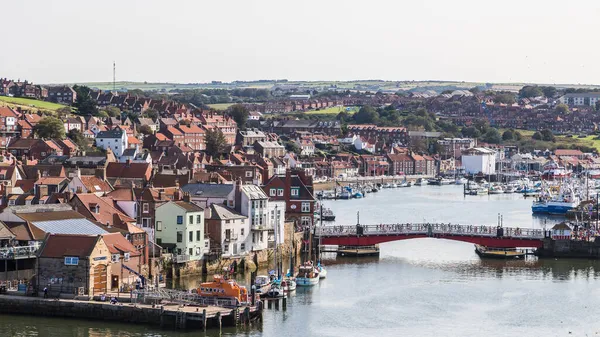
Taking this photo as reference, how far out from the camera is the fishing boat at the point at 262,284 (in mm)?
42125

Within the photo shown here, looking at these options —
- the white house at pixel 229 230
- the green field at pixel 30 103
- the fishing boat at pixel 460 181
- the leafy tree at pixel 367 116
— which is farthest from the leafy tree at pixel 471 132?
the white house at pixel 229 230

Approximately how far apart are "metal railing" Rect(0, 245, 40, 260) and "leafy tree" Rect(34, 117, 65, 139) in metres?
56.2

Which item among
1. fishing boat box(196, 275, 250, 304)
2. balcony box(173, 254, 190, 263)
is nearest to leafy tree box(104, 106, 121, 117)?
balcony box(173, 254, 190, 263)

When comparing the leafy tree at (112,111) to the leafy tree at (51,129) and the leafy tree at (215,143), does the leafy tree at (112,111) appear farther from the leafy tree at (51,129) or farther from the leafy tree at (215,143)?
the leafy tree at (51,129)

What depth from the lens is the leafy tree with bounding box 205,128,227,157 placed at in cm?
11006

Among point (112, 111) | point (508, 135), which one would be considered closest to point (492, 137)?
point (508, 135)

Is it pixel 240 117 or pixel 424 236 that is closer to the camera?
pixel 424 236

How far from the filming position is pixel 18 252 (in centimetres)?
4059

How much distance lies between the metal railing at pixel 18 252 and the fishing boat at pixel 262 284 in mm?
7273

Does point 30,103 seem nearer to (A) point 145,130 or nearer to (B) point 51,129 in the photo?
(A) point 145,130

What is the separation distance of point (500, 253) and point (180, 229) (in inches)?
639

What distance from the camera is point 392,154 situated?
147875 millimetres

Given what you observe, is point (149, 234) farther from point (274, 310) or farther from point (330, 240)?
point (330, 240)

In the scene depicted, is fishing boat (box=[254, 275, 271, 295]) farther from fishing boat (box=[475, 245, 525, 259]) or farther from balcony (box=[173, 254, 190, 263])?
fishing boat (box=[475, 245, 525, 259])
